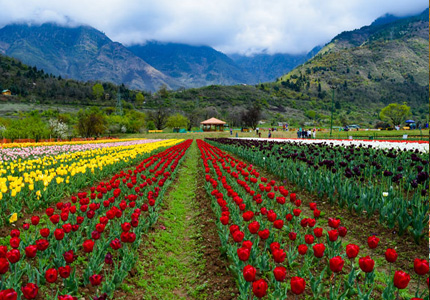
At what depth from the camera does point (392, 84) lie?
192m

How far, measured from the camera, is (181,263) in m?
4.89

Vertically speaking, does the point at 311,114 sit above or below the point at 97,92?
below

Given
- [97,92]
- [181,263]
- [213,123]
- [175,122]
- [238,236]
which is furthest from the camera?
[97,92]

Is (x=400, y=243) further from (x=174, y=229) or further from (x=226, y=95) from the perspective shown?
(x=226, y=95)

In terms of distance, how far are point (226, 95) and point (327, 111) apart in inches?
2482

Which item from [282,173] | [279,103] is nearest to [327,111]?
[279,103]

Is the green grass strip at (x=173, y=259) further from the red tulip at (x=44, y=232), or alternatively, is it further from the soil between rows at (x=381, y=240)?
the soil between rows at (x=381, y=240)

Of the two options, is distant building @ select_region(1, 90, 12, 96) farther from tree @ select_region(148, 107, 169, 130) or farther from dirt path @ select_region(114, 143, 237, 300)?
dirt path @ select_region(114, 143, 237, 300)

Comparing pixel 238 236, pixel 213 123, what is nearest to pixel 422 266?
pixel 238 236

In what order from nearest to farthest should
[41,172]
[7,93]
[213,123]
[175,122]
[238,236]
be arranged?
[238,236], [41,172], [213,123], [175,122], [7,93]

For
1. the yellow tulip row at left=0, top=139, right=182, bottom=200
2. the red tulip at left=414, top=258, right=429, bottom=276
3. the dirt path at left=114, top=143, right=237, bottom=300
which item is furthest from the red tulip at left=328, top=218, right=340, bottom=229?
the yellow tulip row at left=0, top=139, right=182, bottom=200

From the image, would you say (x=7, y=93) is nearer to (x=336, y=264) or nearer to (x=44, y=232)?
(x=44, y=232)

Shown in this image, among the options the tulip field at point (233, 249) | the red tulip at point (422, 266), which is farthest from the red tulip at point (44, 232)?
the red tulip at point (422, 266)

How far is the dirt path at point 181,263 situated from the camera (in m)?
3.86
